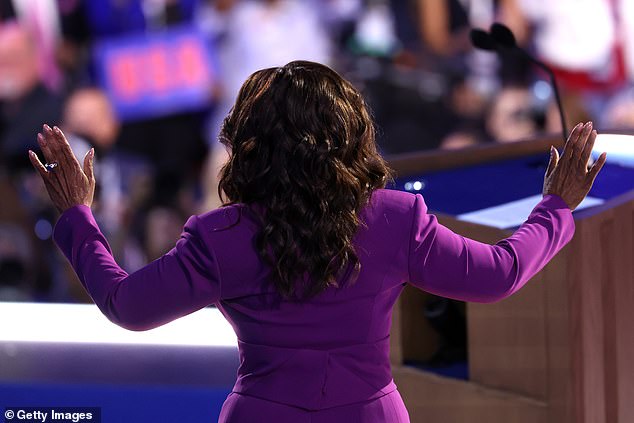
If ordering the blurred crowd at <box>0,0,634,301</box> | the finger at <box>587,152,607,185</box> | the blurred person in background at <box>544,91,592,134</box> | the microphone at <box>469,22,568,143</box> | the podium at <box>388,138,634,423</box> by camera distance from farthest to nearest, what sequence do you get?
the blurred crowd at <box>0,0,634,301</box> < the blurred person in background at <box>544,91,592,134</box> < the microphone at <box>469,22,568,143</box> < the podium at <box>388,138,634,423</box> < the finger at <box>587,152,607,185</box>

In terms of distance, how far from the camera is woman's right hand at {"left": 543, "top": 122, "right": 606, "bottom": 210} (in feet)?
5.13

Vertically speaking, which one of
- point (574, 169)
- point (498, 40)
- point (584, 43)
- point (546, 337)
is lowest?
point (546, 337)

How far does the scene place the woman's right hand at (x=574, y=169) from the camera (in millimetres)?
1563

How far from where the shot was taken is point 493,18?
18.7 ft

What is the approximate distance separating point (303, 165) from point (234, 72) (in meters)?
4.38

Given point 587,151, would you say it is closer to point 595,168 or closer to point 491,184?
point 595,168

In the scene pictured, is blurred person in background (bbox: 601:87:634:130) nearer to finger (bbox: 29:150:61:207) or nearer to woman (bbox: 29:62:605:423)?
woman (bbox: 29:62:605:423)

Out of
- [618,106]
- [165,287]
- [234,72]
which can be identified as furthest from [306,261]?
[618,106]

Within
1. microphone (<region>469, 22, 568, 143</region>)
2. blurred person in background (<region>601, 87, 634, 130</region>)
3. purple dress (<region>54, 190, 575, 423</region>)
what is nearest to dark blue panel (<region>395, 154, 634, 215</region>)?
microphone (<region>469, 22, 568, 143</region>)

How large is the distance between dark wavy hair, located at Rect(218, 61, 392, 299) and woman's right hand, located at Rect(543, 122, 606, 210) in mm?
310

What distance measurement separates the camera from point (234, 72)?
18.7 feet

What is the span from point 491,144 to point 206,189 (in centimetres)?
326

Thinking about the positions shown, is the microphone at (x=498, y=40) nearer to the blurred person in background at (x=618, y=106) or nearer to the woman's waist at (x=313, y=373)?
the woman's waist at (x=313, y=373)

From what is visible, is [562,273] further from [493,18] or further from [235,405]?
[493,18]
